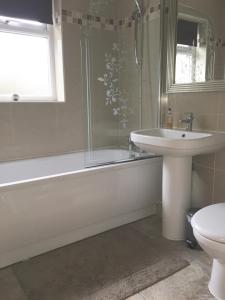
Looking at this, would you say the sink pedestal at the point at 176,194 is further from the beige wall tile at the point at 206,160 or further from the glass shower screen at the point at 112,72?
the glass shower screen at the point at 112,72

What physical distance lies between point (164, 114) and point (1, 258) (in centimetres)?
180

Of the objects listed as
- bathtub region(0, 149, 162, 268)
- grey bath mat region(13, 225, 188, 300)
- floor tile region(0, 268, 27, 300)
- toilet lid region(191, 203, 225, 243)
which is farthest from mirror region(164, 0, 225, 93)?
floor tile region(0, 268, 27, 300)

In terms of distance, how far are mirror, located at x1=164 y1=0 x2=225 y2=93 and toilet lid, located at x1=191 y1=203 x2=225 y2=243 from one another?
94 centimetres

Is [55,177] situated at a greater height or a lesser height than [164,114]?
lesser

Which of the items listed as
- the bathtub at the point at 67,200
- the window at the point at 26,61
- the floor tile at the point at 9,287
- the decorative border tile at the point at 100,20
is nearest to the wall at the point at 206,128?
the bathtub at the point at 67,200

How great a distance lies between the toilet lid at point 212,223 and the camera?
129cm

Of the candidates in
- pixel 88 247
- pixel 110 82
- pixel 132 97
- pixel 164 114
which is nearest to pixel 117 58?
pixel 110 82

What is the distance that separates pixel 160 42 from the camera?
7.77 ft

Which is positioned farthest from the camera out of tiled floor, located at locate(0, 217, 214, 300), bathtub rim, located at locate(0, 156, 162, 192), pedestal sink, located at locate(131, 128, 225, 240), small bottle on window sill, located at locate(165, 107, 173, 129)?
small bottle on window sill, located at locate(165, 107, 173, 129)

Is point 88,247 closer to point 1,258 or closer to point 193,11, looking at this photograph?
point 1,258

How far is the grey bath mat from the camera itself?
4.91 ft

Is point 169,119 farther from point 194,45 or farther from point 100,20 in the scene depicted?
point 100,20

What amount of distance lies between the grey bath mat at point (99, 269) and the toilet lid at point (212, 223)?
45cm

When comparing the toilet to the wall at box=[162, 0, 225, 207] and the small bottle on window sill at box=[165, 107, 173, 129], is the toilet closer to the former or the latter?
the wall at box=[162, 0, 225, 207]
